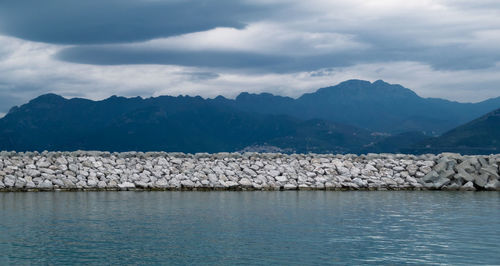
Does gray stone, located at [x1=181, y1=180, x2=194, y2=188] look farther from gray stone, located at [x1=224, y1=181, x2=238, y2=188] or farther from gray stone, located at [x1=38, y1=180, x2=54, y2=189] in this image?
gray stone, located at [x1=38, y1=180, x2=54, y2=189]

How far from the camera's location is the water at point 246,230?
23.6m

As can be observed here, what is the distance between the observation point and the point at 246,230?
97.9ft

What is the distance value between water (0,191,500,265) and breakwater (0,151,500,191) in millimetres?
5550

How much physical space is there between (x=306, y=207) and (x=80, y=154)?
2543 centimetres

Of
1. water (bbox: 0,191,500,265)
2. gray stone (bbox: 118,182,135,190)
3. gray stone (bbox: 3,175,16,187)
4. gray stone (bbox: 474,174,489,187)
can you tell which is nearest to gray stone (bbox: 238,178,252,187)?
water (bbox: 0,191,500,265)

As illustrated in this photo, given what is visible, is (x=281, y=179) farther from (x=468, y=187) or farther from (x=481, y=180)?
(x=481, y=180)

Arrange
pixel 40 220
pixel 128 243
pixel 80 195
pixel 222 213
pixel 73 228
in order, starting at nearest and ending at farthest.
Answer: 1. pixel 128 243
2. pixel 73 228
3. pixel 40 220
4. pixel 222 213
5. pixel 80 195

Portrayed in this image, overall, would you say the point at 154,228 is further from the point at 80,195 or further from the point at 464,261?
the point at 80,195

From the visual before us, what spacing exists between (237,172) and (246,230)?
25.5 metres

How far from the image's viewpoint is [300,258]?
2319cm

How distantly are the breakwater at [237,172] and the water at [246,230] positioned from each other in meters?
5.55

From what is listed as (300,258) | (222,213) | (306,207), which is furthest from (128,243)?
(306,207)

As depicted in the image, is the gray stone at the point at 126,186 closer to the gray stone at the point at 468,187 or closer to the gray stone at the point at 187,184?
the gray stone at the point at 187,184

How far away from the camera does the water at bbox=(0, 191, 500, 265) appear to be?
928 inches
